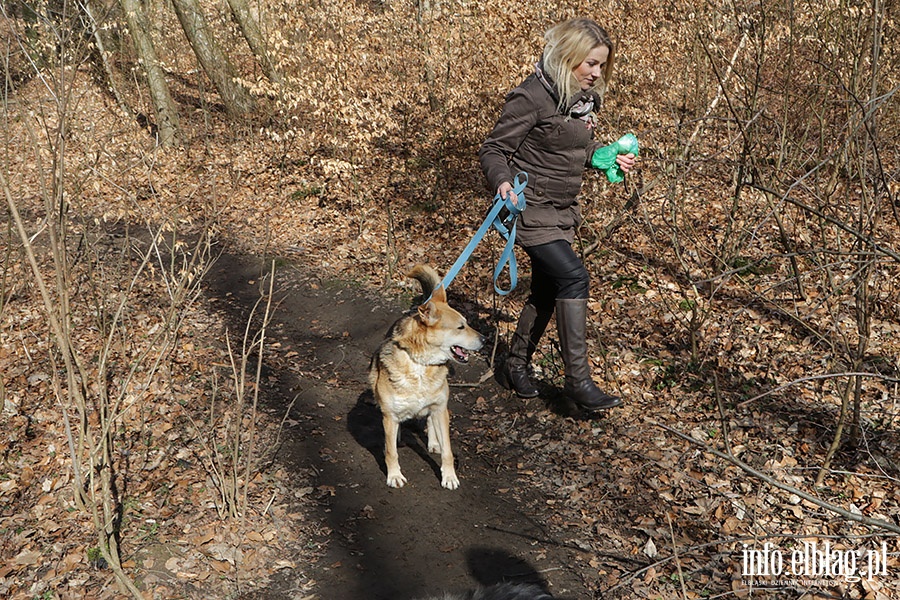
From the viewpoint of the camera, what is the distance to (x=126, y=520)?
480 centimetres

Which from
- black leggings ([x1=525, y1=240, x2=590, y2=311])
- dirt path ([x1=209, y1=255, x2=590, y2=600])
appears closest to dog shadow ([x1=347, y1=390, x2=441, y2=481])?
dirt path ([x1=209, y1=255, x2=590, y2=600])

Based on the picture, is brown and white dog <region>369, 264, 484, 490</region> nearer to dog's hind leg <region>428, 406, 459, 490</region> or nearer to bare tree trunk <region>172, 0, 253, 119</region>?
dog's hind leg <region>428, 406, 459, 490</region>

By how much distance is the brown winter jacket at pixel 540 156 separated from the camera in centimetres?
Answer: 479

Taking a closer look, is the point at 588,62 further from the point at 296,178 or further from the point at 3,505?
the point at 296,178

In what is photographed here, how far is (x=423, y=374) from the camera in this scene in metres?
5.09

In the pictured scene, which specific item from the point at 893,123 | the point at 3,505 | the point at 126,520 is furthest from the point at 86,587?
the point at 893,123

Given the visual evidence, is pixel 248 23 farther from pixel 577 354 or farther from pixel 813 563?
pixel 813 563

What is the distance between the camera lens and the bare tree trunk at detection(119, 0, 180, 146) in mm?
13344

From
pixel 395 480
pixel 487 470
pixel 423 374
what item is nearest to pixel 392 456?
pixel 395 480

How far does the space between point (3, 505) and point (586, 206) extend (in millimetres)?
7212

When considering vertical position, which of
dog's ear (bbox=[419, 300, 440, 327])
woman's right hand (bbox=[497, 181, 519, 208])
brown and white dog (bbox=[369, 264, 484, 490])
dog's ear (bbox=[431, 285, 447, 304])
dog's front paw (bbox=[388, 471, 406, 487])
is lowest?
dog's front paw (bbox=[388, 471, 406, 487])

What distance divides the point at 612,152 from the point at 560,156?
44 centimetres

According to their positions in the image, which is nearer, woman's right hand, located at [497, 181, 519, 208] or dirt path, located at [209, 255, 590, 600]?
dirt path, located at [209, 255, 590, 600]

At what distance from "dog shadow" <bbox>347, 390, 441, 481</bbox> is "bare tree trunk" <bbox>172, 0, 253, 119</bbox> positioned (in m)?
10.1
